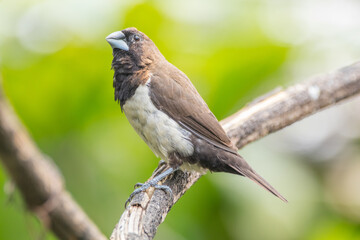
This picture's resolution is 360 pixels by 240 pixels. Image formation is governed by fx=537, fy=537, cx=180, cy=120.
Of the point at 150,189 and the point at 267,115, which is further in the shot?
the point at 267,115

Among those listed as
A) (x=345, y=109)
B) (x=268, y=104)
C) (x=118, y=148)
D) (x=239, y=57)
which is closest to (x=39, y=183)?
(x=268, y=104)

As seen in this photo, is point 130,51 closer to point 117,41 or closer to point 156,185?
point 117,41

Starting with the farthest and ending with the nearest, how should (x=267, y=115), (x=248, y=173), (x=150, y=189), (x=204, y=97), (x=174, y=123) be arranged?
(x=204, y=97), (x=267, y=115), (x=174, y=123), (x=248, y=173), (x=150, y=189)

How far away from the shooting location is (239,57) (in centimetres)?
404

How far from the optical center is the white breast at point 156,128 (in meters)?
2.74

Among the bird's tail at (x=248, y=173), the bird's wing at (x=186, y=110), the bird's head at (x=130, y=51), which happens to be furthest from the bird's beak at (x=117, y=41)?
the bird's tail at (x=248, y=173)

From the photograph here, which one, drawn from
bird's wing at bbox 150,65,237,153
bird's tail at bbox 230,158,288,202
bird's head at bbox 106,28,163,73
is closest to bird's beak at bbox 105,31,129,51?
bird's head at bbox 106,28,163,73

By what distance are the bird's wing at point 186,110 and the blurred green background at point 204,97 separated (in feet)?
3.17

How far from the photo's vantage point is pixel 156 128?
9.01 feet

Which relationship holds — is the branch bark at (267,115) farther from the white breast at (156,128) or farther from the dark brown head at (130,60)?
the dark brown head at (130,60)

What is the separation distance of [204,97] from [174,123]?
115 cm

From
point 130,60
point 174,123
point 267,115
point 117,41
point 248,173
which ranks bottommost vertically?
point 248,173

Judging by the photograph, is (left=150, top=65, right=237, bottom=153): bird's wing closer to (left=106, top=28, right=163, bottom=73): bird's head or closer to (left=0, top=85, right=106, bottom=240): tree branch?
(left=106, top=28, right=163, bottom=73): bird's head

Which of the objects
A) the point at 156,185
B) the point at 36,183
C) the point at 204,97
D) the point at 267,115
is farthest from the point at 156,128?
the point at 36,183
